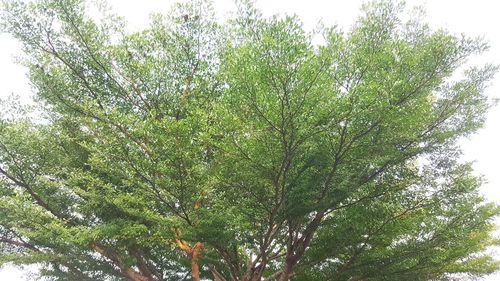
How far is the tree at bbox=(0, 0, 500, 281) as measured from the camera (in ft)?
15.5

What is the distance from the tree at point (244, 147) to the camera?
472cm

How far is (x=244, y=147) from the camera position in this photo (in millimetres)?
4852

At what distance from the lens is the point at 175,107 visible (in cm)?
671

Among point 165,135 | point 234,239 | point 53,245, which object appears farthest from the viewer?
point 53,245

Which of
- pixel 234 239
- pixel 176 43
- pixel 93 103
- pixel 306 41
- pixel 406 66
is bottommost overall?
pixel 234 239

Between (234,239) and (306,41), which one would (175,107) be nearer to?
(234,239)

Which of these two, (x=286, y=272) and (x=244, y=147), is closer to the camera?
(x=244, y=147)

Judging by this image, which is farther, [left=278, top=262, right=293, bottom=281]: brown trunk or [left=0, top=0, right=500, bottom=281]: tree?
[left=278, top=262, right=293, bottom=281]: brown trunk

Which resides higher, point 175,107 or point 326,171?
point 175,107

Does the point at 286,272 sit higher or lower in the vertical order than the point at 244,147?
lower

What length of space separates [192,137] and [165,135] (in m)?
0.40

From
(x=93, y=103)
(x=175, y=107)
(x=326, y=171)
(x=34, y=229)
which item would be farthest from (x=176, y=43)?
(x=34, y=229)

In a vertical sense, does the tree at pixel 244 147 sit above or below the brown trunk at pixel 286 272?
above

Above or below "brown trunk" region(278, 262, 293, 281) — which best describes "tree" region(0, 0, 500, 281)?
above
